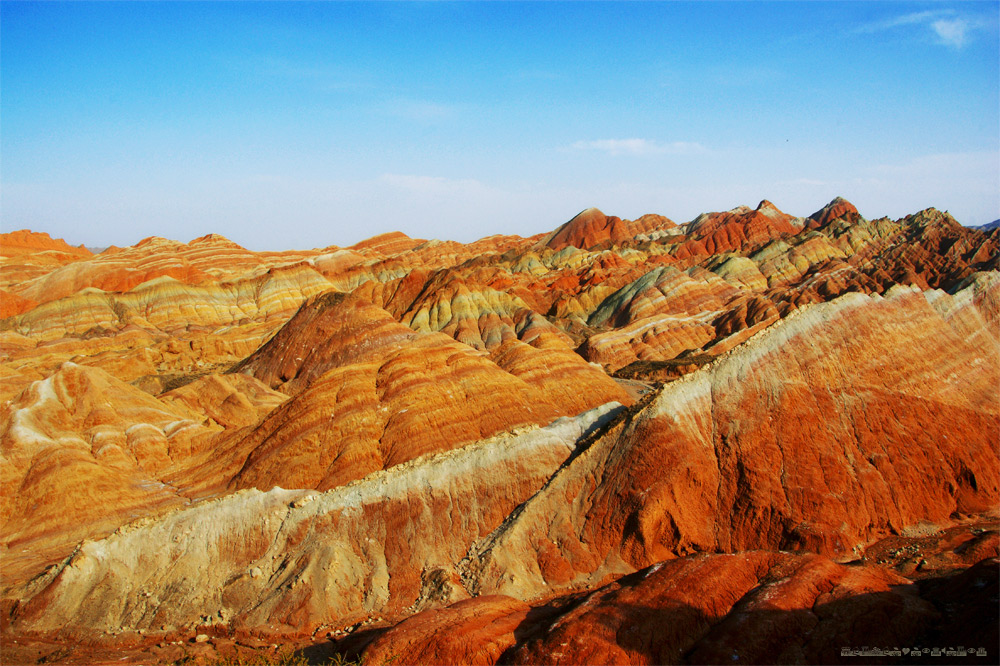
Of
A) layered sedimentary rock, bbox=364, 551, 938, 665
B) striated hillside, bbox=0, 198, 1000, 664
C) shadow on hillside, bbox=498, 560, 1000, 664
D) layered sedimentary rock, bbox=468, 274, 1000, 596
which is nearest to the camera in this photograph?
shadow on hillside, bbox=498, 560, 1000, 664

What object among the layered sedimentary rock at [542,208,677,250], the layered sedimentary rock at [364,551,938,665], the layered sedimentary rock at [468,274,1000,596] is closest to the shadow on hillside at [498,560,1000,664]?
the layered sedimentary rock at [364,551,938,665]

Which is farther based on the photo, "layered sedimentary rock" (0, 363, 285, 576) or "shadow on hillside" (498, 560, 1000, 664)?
"layered sedimentary rock" (0, 363, 285, 576)

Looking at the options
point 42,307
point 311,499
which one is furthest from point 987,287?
point 42,307

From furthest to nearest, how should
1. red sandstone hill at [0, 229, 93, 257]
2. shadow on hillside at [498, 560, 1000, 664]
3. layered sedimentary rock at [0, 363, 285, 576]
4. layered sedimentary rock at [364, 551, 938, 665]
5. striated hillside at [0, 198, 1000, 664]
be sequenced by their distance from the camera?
1. red sandstone hill at [0, 229, 93, 257]
2. layered sedimentary rock at [0, 363, 285, 576]
3. striated hillside at [0, 198, 1000, 664]
4. layered sedimentary rock at [364, 551, 938, 665]
5. shadow on hillside at [498, 560, 1000, 664]

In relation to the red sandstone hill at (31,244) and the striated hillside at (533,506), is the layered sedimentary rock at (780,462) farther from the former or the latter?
the red sandstone hill at (31,244)

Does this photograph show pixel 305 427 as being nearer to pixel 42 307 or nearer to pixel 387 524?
pixel 387 524

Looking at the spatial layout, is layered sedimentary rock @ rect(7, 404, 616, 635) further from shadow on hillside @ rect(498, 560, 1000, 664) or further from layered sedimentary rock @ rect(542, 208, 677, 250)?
layered sedimentary rock @ rect(542, 208, 677, 250)

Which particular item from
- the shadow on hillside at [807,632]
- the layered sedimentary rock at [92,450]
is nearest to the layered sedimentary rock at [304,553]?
the shadow on hillside at [807,632]

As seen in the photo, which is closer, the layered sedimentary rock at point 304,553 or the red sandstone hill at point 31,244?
the layered sedimentary rock at point 304,553

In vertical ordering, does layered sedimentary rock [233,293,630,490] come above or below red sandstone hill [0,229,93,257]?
below
